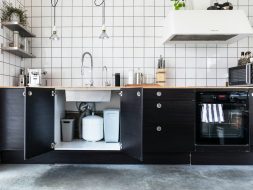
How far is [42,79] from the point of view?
317 centimetres

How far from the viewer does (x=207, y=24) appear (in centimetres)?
277

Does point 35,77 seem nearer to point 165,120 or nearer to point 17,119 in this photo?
point 17,119

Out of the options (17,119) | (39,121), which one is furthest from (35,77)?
(39,121)

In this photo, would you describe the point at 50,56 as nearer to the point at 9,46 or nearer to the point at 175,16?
the point at 9,46

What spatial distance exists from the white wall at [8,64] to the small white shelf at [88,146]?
3.08 ft

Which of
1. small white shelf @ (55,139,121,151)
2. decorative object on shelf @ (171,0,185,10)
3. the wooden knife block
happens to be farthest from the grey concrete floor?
decorative object on shelf @ (171,0,185,10)

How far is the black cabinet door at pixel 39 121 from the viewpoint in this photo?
2217 mm

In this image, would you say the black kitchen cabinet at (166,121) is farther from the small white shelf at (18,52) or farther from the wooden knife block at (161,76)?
the small white shelf at (18,52)

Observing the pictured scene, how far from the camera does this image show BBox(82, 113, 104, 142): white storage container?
2836 mm

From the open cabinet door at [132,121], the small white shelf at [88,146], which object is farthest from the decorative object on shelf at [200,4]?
the small white shelf at [88,146]

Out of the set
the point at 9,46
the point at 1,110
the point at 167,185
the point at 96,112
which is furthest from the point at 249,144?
the point at 9,46

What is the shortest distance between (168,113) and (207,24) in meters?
1.13

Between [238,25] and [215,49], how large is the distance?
518mm

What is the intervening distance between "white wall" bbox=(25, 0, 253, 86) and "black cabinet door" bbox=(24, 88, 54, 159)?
0.82 m
